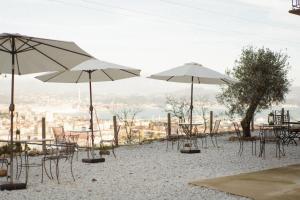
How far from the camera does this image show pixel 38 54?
799 centimetres

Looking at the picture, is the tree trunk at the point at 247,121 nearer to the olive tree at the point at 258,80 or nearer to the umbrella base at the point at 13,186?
the olive tree at the point at 258,80

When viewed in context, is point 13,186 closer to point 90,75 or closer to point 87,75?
point 90,75

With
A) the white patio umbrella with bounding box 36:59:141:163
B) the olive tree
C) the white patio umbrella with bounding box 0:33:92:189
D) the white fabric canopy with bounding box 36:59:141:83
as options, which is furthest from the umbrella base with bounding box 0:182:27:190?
the olive tree

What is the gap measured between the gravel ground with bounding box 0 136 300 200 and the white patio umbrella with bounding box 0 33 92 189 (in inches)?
35.1

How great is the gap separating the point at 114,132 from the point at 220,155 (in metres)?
4.81

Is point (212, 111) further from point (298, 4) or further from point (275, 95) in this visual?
point (298, 4)

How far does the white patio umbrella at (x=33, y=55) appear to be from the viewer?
7.14 metres

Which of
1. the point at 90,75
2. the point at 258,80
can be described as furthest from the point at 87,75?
the point at 258,80

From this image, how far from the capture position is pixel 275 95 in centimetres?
1709

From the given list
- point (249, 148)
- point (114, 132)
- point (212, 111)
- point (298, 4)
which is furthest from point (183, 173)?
point (212, 111)

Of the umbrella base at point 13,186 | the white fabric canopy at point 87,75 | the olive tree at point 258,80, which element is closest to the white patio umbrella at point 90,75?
the white fabric canopy at point 87,75

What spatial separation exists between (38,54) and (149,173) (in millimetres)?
3110

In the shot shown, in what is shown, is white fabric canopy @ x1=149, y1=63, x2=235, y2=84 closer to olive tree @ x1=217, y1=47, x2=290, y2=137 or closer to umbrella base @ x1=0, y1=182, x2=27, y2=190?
olive tree @ x1=217, y1=47, x2=290, y2=137

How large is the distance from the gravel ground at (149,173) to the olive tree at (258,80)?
3.62 m
